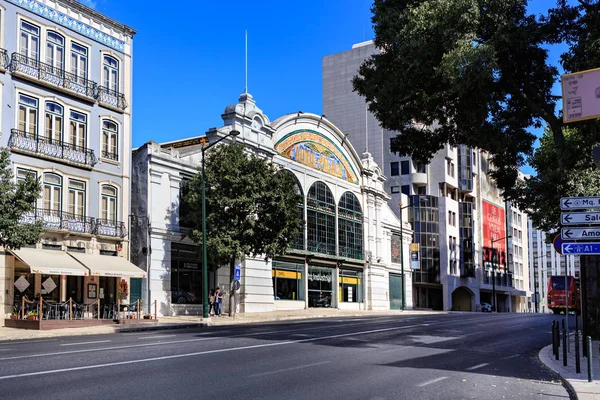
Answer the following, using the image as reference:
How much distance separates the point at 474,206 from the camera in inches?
3499

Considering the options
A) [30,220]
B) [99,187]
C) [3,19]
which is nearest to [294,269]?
[99,187]

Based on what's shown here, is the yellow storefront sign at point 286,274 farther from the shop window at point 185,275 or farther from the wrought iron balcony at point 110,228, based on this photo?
the wrought iron balcony at point 110,228

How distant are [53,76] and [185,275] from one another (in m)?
12.7

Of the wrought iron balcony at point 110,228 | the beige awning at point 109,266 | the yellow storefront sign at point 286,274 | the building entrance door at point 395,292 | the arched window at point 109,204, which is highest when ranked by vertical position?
the arched window at point 109,204

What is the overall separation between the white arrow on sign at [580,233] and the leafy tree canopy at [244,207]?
22.6 m

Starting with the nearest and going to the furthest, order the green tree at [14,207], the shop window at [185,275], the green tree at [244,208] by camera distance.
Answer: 1. the green tree at [14,207]
2. the green tree at [244,208]
3. the shop window at [185,275]

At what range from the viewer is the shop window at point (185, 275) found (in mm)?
36156

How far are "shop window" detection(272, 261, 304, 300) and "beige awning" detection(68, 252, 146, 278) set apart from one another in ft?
42.4

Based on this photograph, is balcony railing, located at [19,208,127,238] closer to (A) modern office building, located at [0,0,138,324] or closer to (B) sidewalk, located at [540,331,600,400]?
(A) modern office building, located at [0,0,138,324]

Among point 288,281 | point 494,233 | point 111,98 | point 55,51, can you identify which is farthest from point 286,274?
point 494,233

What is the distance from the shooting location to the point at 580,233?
11.7 m

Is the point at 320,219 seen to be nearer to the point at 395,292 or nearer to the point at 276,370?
the point at 395,292

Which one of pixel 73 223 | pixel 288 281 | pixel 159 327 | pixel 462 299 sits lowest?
pixel 462 299

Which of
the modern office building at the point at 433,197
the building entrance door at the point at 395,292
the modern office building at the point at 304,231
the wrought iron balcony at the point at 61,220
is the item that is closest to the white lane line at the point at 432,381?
the wrought iron balcony at the point at 61,220
